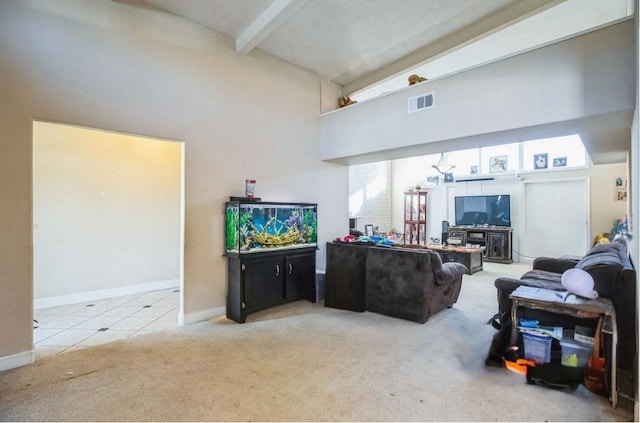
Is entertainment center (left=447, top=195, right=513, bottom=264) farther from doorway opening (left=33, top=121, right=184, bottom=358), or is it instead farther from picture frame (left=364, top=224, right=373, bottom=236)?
doorway opening (left=33, top=121, right=184, bottom=358)

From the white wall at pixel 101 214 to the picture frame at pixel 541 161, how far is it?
305 inches

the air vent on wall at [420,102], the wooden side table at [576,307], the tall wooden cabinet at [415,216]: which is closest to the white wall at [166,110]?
the air vent on wall at [420,102]

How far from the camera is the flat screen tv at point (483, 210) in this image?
770 centimetres

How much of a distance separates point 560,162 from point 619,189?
118cm

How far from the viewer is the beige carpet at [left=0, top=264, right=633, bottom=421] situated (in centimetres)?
189

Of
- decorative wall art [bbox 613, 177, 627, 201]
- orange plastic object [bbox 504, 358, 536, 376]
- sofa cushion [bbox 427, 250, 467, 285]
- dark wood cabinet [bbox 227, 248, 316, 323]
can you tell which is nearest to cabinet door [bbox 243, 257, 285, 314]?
dark wood cabinet [bbox 227, 248, 316, 323]

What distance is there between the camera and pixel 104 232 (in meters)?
4.46

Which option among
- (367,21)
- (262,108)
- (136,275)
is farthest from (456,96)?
(136,275)

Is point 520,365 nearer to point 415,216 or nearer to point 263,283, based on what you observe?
point 263,283

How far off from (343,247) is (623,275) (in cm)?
258

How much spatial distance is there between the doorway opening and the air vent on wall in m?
2.67

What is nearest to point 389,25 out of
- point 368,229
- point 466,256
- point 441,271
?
point 441,271

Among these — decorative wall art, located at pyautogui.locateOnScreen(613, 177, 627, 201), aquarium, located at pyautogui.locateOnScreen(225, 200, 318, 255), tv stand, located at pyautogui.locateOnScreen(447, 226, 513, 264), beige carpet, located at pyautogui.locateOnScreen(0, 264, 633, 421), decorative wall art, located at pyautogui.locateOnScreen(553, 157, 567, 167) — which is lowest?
beige carpet, located at pyautogui.locateOnScreen(0, 264, 633, 421)

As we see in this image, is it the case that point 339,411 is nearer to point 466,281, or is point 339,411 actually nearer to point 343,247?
point 343,247
